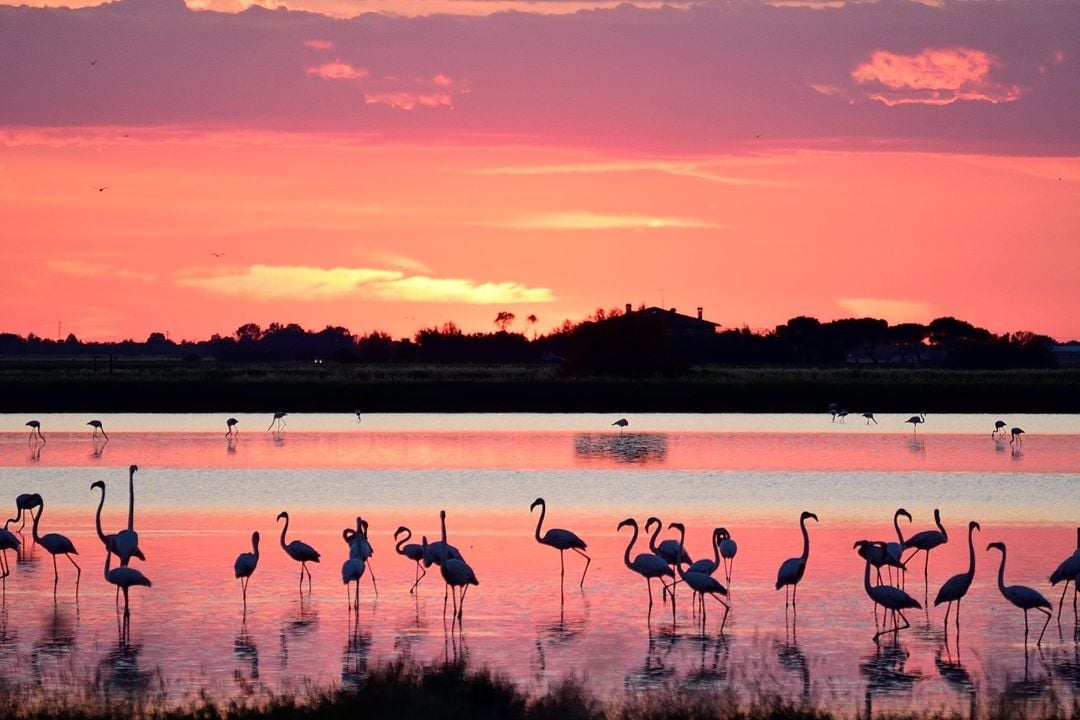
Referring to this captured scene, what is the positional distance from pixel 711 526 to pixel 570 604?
7035 millimetres

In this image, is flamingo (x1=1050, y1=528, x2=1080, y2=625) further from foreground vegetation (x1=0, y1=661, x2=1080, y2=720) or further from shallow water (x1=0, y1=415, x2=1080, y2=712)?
foreground vegetation (x1=0, y1=661, x2=1080, y2=720)

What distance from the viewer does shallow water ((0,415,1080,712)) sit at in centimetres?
1352

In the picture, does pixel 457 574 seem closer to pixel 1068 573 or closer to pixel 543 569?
pixel 543 569

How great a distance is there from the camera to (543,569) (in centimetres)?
1938

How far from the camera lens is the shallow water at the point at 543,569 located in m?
13.5

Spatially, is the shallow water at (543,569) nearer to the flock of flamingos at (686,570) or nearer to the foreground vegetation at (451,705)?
the flock of flamingos at (686,570)

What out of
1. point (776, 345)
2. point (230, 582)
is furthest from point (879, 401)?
point (776, 345)

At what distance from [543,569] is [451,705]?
8.42 metres

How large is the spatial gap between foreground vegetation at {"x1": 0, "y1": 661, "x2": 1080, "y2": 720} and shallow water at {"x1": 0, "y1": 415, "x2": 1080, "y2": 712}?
58 cm

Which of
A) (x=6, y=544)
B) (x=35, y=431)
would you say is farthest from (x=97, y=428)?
(x=6, y=544)

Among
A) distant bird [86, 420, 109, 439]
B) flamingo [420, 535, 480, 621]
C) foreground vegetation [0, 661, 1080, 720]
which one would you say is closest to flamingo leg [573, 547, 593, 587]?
flamingo [420, 535, 480, 621]

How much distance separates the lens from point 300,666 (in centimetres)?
1365

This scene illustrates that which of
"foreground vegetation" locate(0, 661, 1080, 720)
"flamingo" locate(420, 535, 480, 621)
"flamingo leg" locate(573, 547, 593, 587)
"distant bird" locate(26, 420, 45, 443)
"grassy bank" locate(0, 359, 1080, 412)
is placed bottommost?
"foreground vegetation" locate(0, 661, 1080, 720)

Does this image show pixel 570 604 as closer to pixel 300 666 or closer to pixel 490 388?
pixel 300 666
